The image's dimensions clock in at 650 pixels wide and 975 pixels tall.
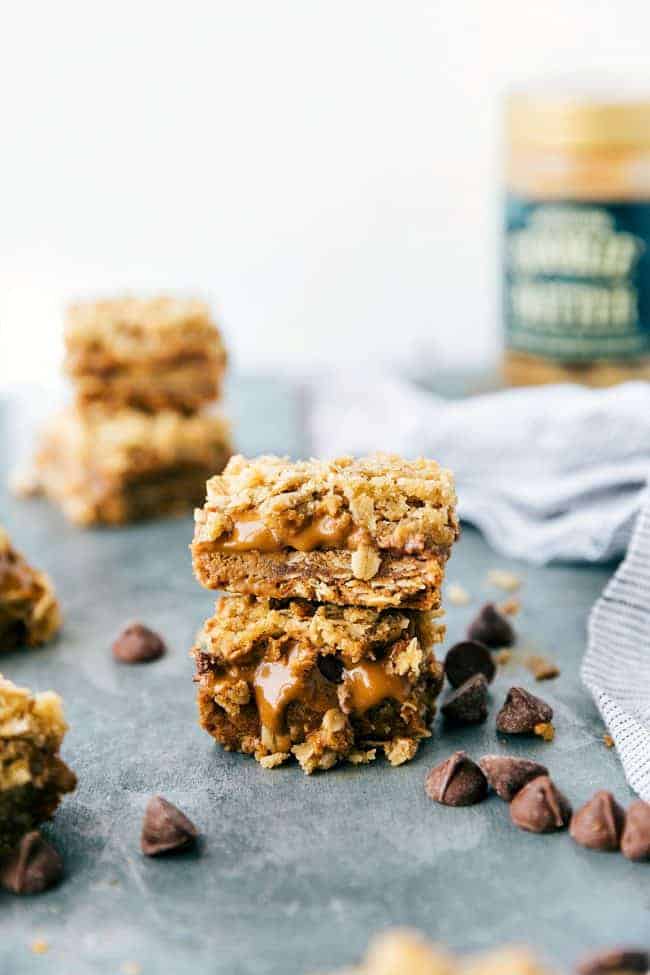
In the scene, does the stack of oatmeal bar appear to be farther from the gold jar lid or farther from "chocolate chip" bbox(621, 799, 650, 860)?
the gold jar lid

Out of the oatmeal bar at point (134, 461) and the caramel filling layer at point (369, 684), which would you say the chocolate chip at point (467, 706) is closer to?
the caramel filling layer at point (369, 684)

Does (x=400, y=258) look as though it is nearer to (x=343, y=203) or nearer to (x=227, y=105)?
(x=343, y=203)

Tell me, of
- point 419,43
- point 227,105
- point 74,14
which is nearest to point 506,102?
point 419,43

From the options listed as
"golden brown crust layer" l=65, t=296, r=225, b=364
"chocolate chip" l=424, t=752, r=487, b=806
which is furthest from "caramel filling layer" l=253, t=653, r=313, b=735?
"golden brown crust layer" l=65, t=296, r=225, b=364

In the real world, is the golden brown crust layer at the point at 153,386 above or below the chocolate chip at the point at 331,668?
above

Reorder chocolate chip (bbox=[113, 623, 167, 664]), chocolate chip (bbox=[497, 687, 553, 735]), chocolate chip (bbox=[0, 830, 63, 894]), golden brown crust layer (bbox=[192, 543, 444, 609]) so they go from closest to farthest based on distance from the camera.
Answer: chocolate chip (bbox=[0, 830, 63, 894]), golden brown crust layer (bbox=[192, 543, 444, 609]), chocolate chip (bbox=[497, 687, 553, 735]), chocolate chip (bbox=[113, 623, 167, 664])

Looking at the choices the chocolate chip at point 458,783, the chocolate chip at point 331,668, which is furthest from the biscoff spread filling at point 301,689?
the chocolate chip at point 458,783

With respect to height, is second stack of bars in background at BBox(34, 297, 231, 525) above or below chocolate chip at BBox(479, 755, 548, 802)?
above

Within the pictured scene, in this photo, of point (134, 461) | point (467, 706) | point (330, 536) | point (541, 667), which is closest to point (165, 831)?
point (330, 536)
